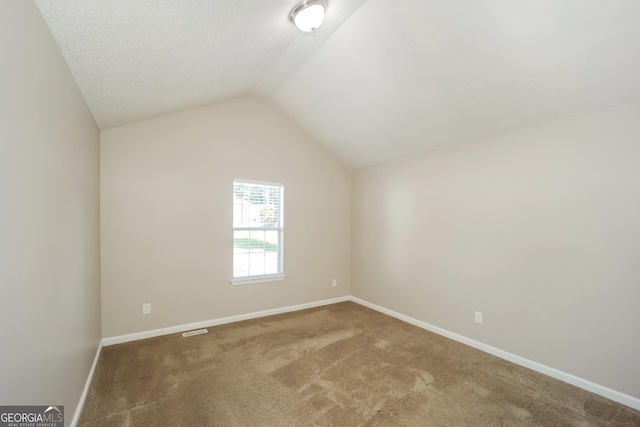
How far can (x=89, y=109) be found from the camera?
2.55 meters

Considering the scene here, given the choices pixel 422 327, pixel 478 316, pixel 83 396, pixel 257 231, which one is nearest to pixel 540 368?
A: pixel 478 316

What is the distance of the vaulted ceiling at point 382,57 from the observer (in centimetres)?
175

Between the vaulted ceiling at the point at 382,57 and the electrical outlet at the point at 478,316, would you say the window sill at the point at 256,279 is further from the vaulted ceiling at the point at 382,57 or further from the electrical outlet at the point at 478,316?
the electrical outlet at the point at 478,316

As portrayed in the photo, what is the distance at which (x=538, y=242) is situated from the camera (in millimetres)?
2789

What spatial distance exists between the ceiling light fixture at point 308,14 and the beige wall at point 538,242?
7.43ft

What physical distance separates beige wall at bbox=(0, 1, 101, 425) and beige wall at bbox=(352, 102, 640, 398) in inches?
142

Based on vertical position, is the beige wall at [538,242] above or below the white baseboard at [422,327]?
above

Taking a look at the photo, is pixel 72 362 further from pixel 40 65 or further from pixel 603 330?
pixel 603 330

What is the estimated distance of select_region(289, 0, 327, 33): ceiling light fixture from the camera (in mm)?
2025

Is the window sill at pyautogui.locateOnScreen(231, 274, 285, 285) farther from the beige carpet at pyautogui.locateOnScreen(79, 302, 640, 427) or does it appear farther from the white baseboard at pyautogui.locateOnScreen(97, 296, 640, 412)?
the beige carpet at pyautogui.locateOnScreen(79, 302, 640, 427)

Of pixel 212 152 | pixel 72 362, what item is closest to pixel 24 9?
pixel 72 362

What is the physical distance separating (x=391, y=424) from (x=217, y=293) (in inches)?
105

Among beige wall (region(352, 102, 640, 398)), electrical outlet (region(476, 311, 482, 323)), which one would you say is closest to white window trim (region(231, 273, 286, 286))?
beige wall (region(352, 102, 640, 398))

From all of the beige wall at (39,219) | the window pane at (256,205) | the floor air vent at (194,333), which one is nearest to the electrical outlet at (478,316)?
the window pane at (256,205)
